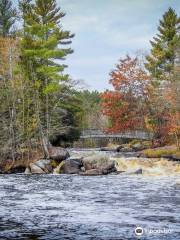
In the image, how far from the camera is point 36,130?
34.6m

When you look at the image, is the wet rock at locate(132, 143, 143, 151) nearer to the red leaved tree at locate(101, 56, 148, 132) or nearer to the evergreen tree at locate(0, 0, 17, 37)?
the red leaved tree at locate(101, 56, 148, 132)

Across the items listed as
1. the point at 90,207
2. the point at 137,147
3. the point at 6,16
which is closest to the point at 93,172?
the point at 90,207

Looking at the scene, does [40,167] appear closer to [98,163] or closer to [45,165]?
[45,165]

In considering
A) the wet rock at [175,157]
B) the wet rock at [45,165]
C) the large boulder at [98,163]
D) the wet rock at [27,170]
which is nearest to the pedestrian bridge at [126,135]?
the wet rock at [175,157]

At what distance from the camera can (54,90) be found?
37.7 m

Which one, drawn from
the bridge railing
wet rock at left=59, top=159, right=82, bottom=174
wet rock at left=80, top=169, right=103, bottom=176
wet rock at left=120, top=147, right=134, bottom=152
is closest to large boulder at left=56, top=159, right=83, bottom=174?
wet rock at left=59, top=159, right=82, bottom=174

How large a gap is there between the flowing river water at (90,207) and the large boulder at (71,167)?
8.74ft

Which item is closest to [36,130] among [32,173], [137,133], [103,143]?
[32,173]

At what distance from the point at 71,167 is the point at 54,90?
10791 mm

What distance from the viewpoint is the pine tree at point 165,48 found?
193 ft

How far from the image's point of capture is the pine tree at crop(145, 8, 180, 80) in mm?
58969

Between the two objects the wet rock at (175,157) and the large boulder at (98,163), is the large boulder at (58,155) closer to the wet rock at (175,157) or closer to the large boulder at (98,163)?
the large boulder at (98,163)

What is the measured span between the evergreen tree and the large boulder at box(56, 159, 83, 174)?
106 feet

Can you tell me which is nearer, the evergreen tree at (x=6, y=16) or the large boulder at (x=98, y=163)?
the large boulder at (x=98, y=163)
